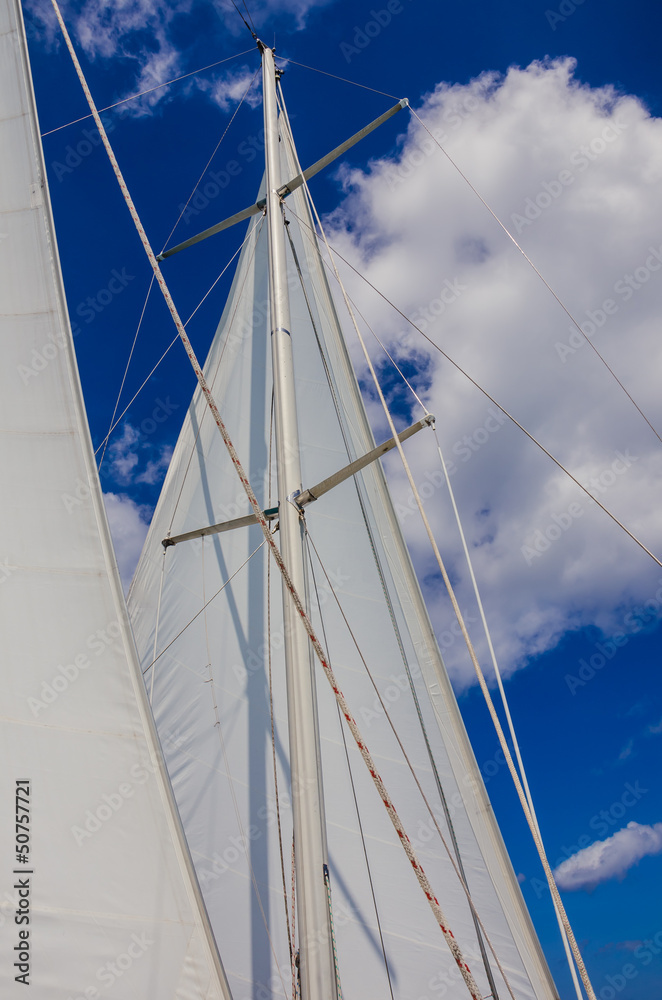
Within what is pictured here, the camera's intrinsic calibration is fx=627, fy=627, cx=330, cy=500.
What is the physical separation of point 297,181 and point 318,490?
382 centimetres

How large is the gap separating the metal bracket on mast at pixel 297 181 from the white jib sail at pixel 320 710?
1250 millimetres

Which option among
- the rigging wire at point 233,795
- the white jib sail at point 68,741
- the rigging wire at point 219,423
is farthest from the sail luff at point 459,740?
the white jib sail at point 68,741

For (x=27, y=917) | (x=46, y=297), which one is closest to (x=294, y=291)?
(x=46, y=297)

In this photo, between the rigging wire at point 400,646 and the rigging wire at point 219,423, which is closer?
the rigging wire at point 219,423

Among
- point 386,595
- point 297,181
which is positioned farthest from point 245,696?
point 297,181

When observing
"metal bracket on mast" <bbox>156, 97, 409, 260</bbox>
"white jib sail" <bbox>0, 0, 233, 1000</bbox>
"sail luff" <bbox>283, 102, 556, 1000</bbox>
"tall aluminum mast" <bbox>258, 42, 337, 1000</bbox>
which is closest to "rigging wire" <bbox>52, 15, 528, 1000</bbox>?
"tall aluminum mast" <bbox>258, 42, 337, 1000</bbox>

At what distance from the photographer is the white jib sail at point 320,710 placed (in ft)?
13.8

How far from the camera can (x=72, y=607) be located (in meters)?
2.58

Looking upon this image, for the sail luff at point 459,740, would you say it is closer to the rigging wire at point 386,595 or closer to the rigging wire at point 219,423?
the rigging wire at point 386,595

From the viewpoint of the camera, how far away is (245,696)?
206 inches

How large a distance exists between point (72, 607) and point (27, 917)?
107 cm

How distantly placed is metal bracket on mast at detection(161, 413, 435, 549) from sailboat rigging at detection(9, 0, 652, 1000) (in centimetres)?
2

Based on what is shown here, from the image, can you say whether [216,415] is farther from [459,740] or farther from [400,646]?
[459,740]

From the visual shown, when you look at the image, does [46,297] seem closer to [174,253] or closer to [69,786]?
[69,786]
